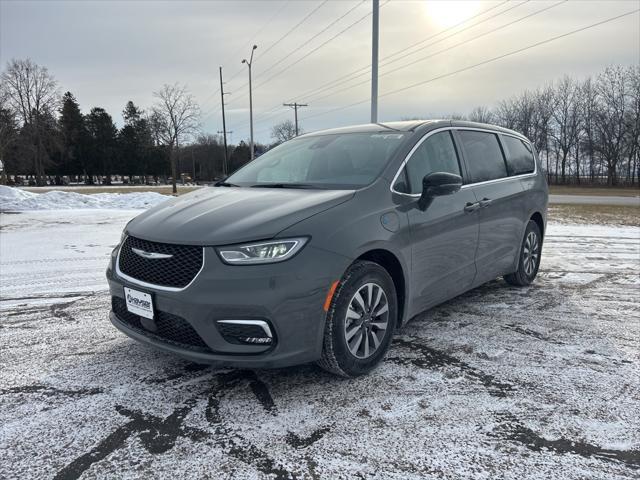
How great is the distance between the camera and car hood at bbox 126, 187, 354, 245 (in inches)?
107

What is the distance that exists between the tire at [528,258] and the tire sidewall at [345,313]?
2.59 metres

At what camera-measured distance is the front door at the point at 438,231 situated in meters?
3.44

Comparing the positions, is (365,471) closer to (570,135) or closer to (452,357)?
(452,357)

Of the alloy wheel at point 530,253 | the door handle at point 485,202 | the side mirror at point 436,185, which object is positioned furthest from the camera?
the alloy wheel at point 530,253

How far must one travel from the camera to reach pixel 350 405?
273cm

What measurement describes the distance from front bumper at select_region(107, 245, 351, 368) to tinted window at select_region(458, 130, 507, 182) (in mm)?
2223

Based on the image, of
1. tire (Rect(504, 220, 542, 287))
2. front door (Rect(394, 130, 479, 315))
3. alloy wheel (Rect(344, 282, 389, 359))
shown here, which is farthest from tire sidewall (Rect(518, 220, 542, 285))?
alloy wheel (Rect(344, 282, 389, 359))

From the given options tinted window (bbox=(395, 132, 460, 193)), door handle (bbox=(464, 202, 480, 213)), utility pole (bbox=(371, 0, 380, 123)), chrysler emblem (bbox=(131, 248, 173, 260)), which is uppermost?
utility pole (bbox=(371, 0, 380, 123))

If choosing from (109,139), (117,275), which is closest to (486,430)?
(117,275)

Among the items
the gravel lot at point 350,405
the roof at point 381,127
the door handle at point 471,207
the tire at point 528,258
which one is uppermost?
the roof at point 381,127

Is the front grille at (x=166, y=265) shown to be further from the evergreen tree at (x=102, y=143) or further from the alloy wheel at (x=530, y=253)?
the evergreen tree at (x=102, y=143)

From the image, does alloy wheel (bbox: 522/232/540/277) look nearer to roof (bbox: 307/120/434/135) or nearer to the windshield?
roof (bbox: 307/120/434/135)

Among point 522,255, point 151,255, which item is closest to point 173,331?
point 151,255

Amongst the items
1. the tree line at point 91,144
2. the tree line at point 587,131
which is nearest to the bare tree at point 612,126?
the tree line at point 587,131
